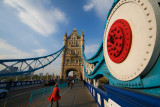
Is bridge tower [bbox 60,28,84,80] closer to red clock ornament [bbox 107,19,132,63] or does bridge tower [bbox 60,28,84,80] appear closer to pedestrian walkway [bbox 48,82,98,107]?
pedestrian walkway [bbox 48,82,98,107]

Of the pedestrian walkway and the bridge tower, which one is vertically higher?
the bridge tower

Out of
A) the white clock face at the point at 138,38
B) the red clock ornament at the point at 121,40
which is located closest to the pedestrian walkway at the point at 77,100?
the white clock face at the point at 138,38

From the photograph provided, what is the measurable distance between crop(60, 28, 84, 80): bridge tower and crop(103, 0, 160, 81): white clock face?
34.0 metres

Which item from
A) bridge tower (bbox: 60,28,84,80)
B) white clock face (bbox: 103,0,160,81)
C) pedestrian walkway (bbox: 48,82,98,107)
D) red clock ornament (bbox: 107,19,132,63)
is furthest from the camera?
bridge tower (bbox: 60,28,84,80)

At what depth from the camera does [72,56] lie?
36500 mm

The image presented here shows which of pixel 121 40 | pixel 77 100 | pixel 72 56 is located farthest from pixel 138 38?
pixel 72 56

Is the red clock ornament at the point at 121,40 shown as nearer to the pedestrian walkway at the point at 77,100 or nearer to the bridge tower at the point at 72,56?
the pedestrian walkway at the point at 77,100

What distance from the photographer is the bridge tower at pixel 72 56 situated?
3488cm

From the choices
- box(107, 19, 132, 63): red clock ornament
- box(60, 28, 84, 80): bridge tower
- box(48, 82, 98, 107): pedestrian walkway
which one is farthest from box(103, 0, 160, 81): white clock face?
box(60, 28, 84, 80): bridge tower

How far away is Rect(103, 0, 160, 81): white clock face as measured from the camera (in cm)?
98

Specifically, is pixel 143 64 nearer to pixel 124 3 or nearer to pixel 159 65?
pixel 159 65

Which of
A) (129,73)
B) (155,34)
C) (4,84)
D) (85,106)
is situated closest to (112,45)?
(129,73)

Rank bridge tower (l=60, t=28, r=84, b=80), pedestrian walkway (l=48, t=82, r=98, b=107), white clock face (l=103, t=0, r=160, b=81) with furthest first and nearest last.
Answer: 1. bridge tower (l=60, t=28, r=84, b=80)
2. pedestrian walkway (l=48, t=82, r=98, b=107)
3. white clock face (l=103, t=0, r=160, b=81)

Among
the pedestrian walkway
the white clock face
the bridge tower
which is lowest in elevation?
the pedestrian walkway
